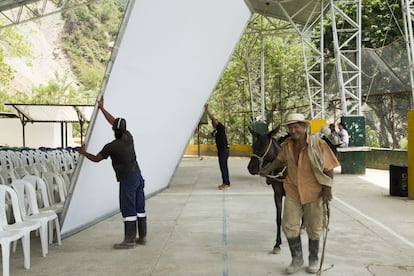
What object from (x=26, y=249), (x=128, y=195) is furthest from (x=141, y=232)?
(x=26, y=249)

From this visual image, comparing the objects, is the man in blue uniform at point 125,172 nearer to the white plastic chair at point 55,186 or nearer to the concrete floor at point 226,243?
the concrete floor at point 226,243

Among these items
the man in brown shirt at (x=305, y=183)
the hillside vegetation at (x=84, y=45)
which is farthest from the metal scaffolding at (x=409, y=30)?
the hillside vegetation at (x=84, y=45)

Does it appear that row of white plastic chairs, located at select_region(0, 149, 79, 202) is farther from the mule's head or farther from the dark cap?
the mule's head

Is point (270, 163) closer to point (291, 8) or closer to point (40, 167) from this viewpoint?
point (40, 167)

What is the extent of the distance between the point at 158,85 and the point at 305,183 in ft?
14.0

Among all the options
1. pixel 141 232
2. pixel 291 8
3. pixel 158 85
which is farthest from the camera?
pixel 291 8

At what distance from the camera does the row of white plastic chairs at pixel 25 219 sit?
4.66 m

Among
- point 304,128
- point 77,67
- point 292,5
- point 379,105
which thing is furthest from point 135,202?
point 77,67

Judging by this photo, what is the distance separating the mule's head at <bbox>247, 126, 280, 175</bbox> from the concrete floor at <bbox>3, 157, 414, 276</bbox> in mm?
1055

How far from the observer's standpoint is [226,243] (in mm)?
6152

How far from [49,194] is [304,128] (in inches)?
172

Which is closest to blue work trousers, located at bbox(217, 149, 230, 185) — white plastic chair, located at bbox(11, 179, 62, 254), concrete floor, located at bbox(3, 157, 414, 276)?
concrete floor, located at bbox(3, 157, 414, 276)

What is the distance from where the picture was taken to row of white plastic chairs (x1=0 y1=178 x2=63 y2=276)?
15.3 ft

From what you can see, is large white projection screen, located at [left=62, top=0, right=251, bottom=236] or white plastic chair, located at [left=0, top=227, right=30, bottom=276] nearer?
white plastic chair, located at [left=0, top=227, right=30, bottom=276]
